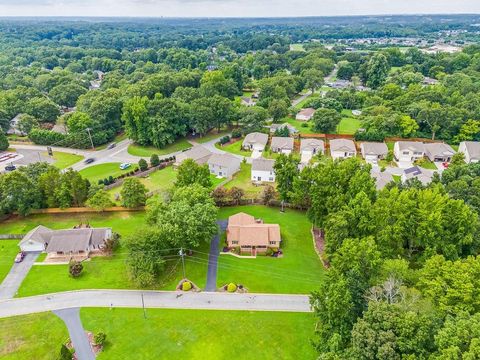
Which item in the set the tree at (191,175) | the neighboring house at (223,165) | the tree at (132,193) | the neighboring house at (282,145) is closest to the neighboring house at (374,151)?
the neighboring house at (282,145)

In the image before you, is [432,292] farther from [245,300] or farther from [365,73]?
[365,73]

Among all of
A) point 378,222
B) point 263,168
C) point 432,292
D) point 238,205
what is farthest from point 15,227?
point 432,292

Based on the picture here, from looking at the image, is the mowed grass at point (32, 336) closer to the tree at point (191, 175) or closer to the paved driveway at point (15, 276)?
the paved driveway at point (15, 276)

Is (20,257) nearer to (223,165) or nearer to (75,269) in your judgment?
(75,269)

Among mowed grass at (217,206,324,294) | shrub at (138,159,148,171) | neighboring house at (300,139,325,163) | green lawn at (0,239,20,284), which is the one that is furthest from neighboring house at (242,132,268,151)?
green lawn at (0,239,20,284)

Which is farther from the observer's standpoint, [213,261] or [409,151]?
[409,151]

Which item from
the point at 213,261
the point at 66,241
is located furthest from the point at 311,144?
the point at 66,241
